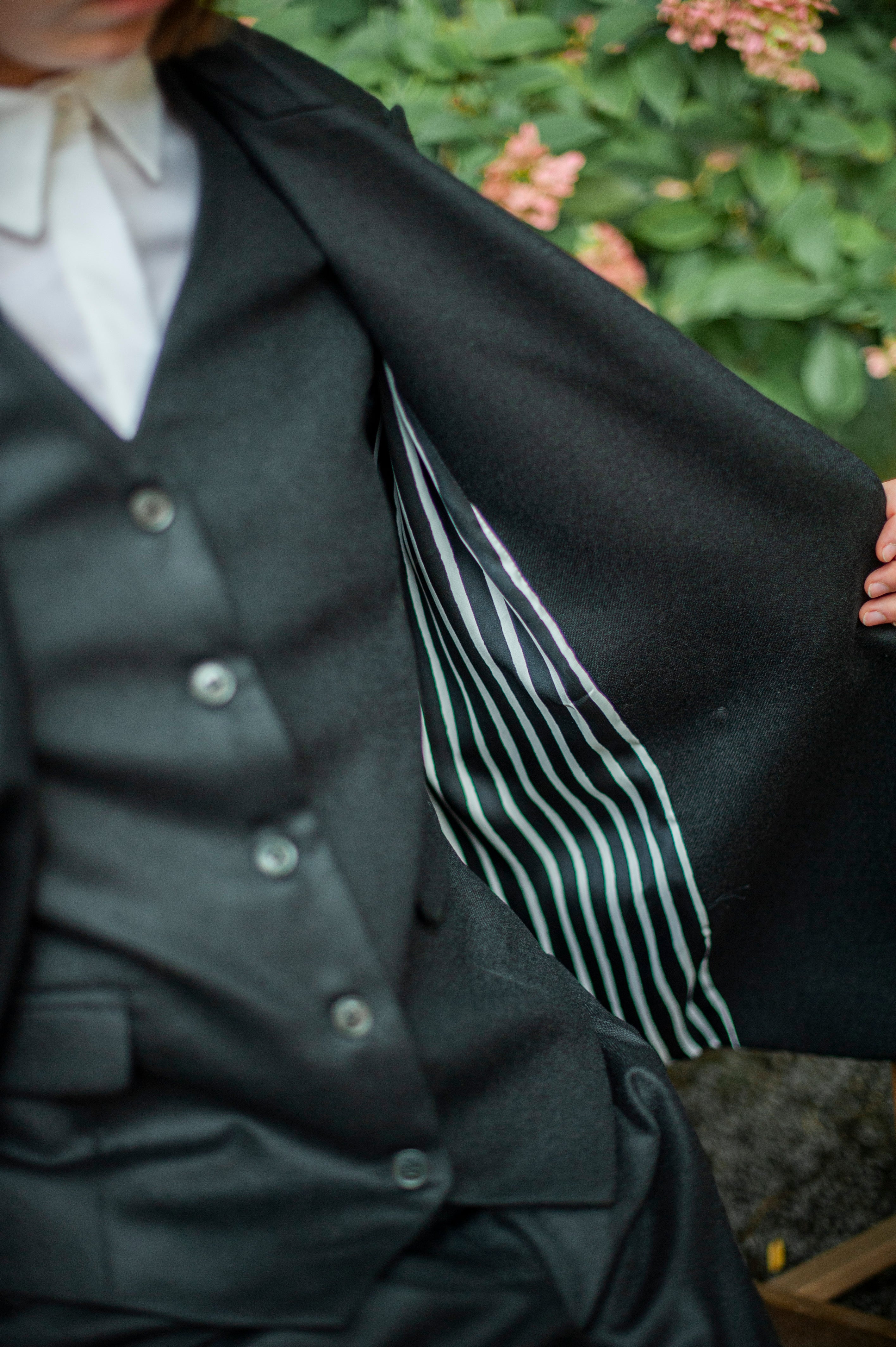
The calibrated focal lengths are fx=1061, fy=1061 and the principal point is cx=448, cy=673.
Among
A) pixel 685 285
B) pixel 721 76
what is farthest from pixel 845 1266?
pixel 721 76

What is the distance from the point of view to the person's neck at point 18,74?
601 millimetres

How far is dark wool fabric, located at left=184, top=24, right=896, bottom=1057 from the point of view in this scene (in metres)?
0.73

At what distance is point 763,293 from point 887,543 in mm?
649

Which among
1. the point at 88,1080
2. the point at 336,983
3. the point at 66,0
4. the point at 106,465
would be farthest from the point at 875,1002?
the point at 66,0

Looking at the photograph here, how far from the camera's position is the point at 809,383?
141cm

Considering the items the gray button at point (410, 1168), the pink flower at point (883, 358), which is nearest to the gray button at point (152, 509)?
the gray button at point (410, 1168)

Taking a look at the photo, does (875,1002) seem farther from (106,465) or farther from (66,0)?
(66,0)

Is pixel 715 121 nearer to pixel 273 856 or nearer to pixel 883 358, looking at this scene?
pixel 883 358

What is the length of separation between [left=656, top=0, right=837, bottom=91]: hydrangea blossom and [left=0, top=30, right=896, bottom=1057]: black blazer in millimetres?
581

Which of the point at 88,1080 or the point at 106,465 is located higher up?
the point at 106,465

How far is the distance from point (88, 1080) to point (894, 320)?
129cm

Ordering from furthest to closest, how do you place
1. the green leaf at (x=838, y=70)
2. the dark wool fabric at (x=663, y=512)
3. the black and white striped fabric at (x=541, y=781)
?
1. the green leaf at (x=838, y=70)
2. the black and white striped fabric at (x=541, y=781)
3. the dark wool fabric at (x=663, y=512)

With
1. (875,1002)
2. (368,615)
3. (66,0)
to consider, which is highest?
(66,0)

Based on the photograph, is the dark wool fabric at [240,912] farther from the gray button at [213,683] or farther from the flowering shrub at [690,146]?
the flowering shrub at [690,146]
